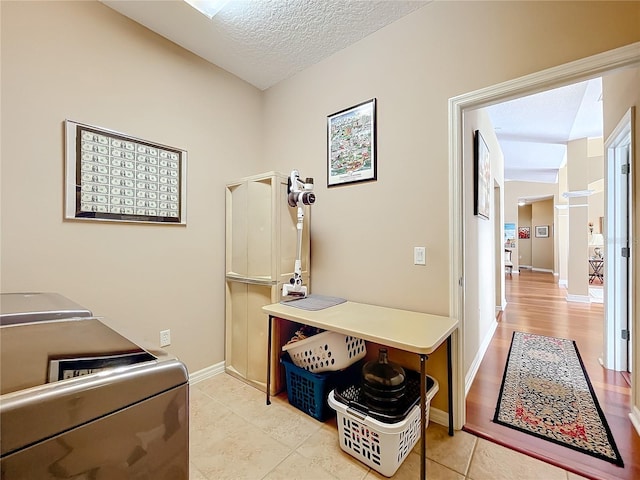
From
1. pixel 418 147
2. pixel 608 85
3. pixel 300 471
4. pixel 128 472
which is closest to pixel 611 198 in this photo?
pixel 608 85

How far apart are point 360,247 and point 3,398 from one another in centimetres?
197

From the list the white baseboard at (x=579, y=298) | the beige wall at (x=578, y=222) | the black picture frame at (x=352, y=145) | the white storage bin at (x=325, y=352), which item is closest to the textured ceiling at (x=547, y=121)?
the beige wall at (x=578, y=222)

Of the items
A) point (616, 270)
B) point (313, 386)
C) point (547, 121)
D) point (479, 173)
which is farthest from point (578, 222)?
point (313, 386)

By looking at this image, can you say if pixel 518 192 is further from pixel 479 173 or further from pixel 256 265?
pixel 256 265

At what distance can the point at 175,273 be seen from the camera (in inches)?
88.0

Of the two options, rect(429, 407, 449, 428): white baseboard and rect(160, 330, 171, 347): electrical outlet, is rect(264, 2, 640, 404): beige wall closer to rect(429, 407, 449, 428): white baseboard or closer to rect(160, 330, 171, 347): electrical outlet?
rect(429, 407, 449, 428): white baseboard

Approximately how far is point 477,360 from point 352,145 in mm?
2243

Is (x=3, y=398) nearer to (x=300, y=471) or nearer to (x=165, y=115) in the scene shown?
(x=300, y=471)

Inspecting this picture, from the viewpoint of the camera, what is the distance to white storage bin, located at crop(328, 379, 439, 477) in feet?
4.57

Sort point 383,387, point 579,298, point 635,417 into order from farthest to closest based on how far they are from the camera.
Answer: point 579,298
point 635,417
point 383,387

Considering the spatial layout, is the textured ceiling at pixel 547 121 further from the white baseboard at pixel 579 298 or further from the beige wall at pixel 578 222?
the white baseboard at pixel 579 298

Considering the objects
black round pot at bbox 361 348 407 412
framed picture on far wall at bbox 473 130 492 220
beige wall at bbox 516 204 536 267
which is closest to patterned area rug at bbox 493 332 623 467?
black round pot at bbox 361 348 407 412

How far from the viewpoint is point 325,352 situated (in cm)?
186

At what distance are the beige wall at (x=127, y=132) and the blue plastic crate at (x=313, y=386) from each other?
34.4 inches
